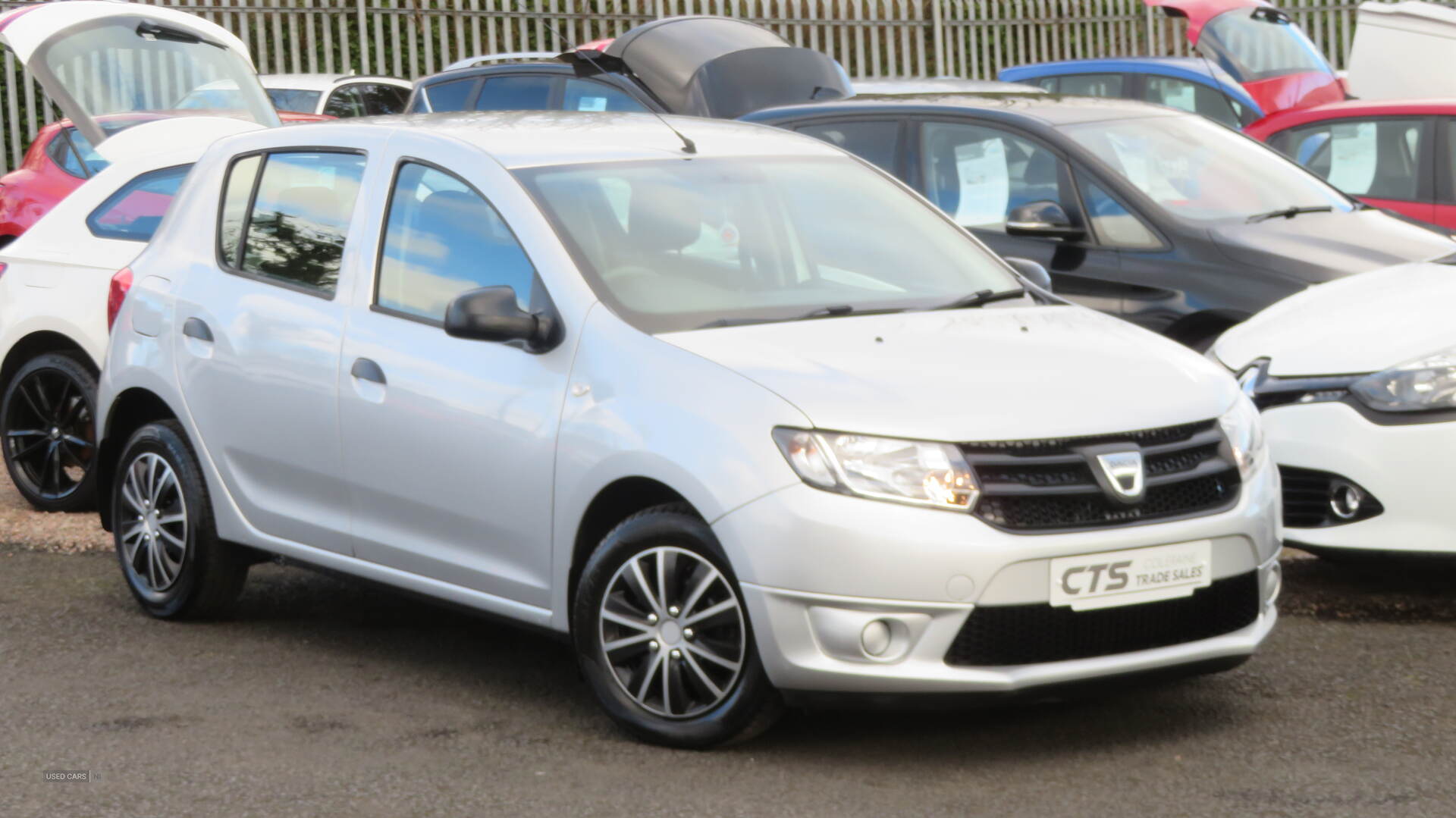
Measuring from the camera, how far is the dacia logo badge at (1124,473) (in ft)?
15.6

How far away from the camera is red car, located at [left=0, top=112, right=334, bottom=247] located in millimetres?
11961

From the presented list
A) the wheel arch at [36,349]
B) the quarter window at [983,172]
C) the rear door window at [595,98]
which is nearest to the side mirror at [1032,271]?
the quarter window at [983,172]

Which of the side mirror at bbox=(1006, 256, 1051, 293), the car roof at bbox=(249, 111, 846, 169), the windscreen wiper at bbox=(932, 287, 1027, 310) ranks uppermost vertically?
the car roof at bbox=(249, 111, 846, 169)

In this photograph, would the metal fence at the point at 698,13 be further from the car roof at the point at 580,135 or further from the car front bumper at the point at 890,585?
the car front bumper at the point at 890,585

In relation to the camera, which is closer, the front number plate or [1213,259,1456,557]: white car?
the front number plate

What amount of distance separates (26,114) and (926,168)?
12005 millimetres

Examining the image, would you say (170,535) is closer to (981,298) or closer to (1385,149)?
(981,298)

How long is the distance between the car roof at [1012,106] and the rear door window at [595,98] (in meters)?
2.56

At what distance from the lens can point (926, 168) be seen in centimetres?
932

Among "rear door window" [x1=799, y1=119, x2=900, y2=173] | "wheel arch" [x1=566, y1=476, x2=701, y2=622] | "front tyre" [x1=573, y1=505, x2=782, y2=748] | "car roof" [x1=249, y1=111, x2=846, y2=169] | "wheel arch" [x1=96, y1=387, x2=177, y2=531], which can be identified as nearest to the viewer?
"front tyre" [x1=573, y1=505, x2=782, y2=748]

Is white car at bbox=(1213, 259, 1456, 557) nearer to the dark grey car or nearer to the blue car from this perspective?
the dark grey car

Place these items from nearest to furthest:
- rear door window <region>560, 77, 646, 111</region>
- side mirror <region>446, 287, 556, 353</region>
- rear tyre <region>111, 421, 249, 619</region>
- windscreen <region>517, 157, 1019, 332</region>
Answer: side mirror <region>446, 287, 556, 353</region>, windscreen <region>517, 157, 1019, 332</region>, rear tyre <region>111, 421, 249, 619</region>, rear door window <region>560, 77, 646, 111</region>

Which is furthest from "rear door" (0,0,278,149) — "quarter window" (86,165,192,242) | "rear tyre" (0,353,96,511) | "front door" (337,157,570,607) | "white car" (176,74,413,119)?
"front door" (337,157,570,607)

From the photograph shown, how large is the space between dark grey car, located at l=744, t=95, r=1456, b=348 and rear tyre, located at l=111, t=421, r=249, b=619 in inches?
145
